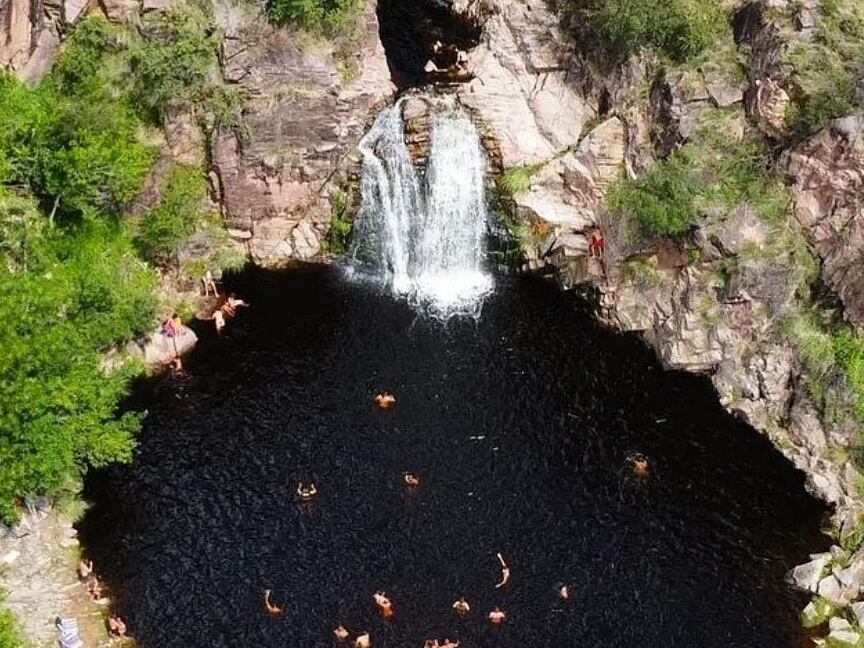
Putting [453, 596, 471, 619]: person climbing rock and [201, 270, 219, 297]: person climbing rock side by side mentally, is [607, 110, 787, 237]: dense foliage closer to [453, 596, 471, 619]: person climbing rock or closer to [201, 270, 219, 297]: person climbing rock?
[201, 270, 219, 297]: person climbing rock

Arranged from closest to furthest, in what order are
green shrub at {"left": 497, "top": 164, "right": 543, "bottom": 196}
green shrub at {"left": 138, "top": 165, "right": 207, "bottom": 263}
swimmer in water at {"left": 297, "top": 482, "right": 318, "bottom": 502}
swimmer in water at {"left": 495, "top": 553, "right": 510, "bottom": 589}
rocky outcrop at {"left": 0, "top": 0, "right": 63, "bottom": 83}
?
swimmer in water at {"left": 495, "top": 553, "right": 510, "bottom": 589}
swimmer in water at {"left": 297, "top": 482, "right": 318, "bottom": 502}
rocky outcrop at {"left": 0, "top": 0, "right": 63, "bottom": 83}
green shrub at {"left": 138, "top": 165, "right": 207, "bottom": 263}
green shrub at {"left": 497, "top": 164, "right": 543, "bottom": 196}

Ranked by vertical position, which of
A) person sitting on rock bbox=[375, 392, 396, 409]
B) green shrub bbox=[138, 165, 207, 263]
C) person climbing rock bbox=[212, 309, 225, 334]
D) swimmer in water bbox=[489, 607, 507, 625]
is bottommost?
swimmer in water bbox=[489, 607, 507, 625]

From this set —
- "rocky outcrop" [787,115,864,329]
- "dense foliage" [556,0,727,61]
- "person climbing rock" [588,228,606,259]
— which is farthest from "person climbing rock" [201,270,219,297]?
"rocky outcrop" [787,115,864,329]

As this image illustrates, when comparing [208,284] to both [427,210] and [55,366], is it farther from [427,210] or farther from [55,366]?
[55,366]

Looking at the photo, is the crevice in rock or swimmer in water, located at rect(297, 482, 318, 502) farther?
the crevice in rock

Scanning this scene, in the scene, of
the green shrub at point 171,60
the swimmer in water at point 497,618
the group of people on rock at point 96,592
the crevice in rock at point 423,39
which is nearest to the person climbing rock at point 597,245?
the crevice in rock at point 423,39

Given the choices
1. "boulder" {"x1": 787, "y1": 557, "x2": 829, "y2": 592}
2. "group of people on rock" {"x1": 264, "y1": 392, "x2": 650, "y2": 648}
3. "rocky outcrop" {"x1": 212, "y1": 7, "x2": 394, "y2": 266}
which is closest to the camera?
"group of people on rock" {"x1": 264, "y1": 392, "x2": 650, "y2": 648}

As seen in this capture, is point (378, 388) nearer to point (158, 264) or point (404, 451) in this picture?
point (404, 451)
